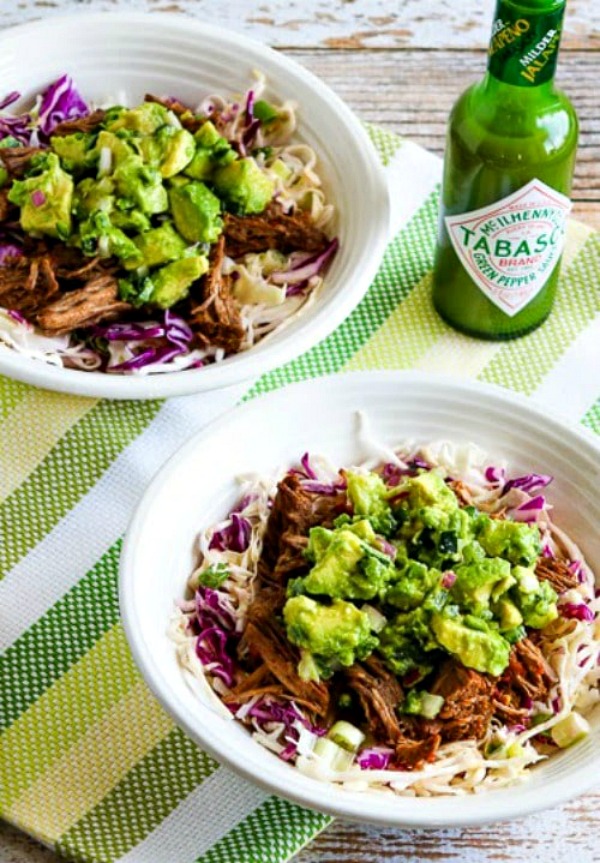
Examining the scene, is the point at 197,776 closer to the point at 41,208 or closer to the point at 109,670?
the point at 109,670

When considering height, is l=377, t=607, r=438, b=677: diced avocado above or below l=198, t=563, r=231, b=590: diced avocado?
above

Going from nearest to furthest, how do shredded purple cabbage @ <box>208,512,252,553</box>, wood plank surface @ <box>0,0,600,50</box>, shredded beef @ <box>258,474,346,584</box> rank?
shredded beef @ <box>258,474,346,584</box>
shredded purple cabbage @ <box>208,512,252,553</box>
wood plank surface @ <box>0,0,600,50</box>

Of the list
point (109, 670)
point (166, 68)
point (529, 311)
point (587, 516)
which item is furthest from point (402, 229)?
point (109, 670)

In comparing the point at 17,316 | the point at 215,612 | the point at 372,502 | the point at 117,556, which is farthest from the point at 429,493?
the point at 17,316

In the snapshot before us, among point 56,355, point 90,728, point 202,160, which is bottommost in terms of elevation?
point 90,728

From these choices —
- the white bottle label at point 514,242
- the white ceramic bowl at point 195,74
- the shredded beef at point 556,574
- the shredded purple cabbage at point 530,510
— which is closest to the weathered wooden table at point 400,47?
the white ceramic bowl at point 195,74

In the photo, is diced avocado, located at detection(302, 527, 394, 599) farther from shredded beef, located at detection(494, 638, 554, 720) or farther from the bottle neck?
the bottle neck

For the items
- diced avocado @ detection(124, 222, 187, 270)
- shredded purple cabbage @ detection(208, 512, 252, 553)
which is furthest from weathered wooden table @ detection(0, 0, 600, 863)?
shredded purple cabbage @ detection(208, 512, 252, 553)
